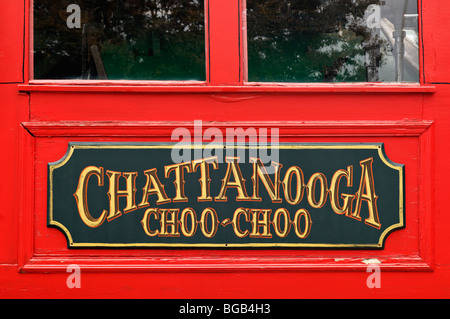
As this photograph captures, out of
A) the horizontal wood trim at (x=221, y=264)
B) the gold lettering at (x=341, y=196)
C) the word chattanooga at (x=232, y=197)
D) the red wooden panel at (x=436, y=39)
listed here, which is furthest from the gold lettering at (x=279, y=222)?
the red wooden panel at (x=436, y=39)

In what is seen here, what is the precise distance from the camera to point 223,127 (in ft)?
6.34

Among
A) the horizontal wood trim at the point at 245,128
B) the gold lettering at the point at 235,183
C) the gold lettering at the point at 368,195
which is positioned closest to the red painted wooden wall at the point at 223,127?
the horizontal wood trim at the point at 245,128

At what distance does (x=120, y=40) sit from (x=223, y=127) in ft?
2.24

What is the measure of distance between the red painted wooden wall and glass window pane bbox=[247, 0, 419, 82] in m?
0.10

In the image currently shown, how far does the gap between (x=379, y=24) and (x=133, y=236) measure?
162cm

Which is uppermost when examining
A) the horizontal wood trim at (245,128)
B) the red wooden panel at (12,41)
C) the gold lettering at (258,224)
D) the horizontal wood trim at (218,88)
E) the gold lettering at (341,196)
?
the red wooden panel at (12,41)

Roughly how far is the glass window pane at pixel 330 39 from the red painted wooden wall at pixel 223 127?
0.10m

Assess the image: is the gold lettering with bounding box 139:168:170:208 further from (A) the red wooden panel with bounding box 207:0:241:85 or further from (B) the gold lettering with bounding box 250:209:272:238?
(A) the red wooden panel with bounding box 207:0:241:85

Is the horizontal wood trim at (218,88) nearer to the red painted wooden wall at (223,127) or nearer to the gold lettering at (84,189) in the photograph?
the red painted wooden wall at (223,127)

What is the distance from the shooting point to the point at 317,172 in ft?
6.31

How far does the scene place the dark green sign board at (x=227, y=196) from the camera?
1.92 metres

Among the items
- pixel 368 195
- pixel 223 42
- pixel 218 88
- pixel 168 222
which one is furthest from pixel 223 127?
pixel 368 195

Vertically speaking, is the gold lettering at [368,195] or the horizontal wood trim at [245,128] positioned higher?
the horizontal wood trim at [245,128]

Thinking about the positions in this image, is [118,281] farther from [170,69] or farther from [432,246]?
[432,246]
